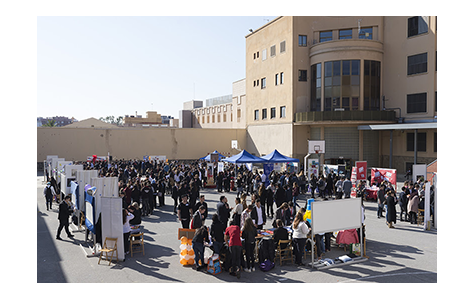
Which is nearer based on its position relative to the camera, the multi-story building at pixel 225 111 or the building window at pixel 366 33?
the building window at pixel 366 33

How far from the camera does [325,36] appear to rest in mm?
34562

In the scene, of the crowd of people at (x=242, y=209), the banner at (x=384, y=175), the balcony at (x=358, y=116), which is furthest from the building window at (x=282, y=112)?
the banner at (x=384, y=175)

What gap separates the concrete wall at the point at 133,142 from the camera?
129ft

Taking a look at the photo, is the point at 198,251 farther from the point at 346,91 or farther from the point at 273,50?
the point at 273,50

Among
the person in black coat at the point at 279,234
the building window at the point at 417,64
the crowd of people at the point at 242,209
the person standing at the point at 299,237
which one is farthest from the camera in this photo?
the building window at the point at 417,64

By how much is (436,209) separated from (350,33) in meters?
24.1

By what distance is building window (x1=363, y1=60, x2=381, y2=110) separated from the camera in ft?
107

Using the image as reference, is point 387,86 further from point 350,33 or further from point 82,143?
point 82,143

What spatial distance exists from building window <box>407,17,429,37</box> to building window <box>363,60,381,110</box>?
142 inches

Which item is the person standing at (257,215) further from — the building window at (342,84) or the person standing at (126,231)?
the building window at (342,84)

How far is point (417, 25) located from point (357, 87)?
268 inches

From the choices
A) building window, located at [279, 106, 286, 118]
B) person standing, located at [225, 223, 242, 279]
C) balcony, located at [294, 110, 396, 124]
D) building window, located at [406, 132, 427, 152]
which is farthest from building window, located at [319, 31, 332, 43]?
person standing, located at [225, 223, 242, 279]

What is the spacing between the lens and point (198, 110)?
71000 millimetres

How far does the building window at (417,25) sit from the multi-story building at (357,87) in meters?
0.08
